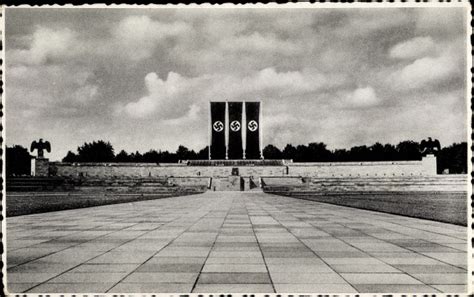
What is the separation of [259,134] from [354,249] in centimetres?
5045

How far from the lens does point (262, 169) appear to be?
2911 inches

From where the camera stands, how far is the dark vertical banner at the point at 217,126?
57062 mm

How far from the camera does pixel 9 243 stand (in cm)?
795

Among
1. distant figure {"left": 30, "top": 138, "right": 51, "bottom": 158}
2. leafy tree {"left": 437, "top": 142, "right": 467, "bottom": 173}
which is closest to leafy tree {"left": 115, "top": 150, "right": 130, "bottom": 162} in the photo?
distant figure {"left": 30, "top": 138, "right": 51, "bottom": 158}

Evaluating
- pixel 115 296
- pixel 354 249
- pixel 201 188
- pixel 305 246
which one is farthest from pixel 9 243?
pixel 201 188

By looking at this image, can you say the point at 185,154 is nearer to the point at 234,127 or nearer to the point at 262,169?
the point at 262,169

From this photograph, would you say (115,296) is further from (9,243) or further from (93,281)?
(9,243)

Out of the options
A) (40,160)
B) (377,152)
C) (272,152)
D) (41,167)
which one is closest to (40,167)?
(41,167)

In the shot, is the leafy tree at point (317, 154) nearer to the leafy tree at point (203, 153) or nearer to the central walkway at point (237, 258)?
the leafy tree at point (203, 153)

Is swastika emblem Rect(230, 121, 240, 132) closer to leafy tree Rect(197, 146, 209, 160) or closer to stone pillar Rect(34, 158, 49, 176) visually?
stone pillar Rect(34, 158, 49, 176)

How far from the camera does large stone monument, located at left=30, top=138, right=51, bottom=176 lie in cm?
6428

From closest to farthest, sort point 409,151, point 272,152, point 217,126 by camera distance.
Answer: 1. point 217,126
2. point 409,151
3. point 272,152

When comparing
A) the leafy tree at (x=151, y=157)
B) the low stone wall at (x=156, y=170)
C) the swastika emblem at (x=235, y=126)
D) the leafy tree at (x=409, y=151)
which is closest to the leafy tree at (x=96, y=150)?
the leafy tree at (x=151, y=157)

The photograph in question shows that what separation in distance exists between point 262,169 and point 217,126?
62.3ft
